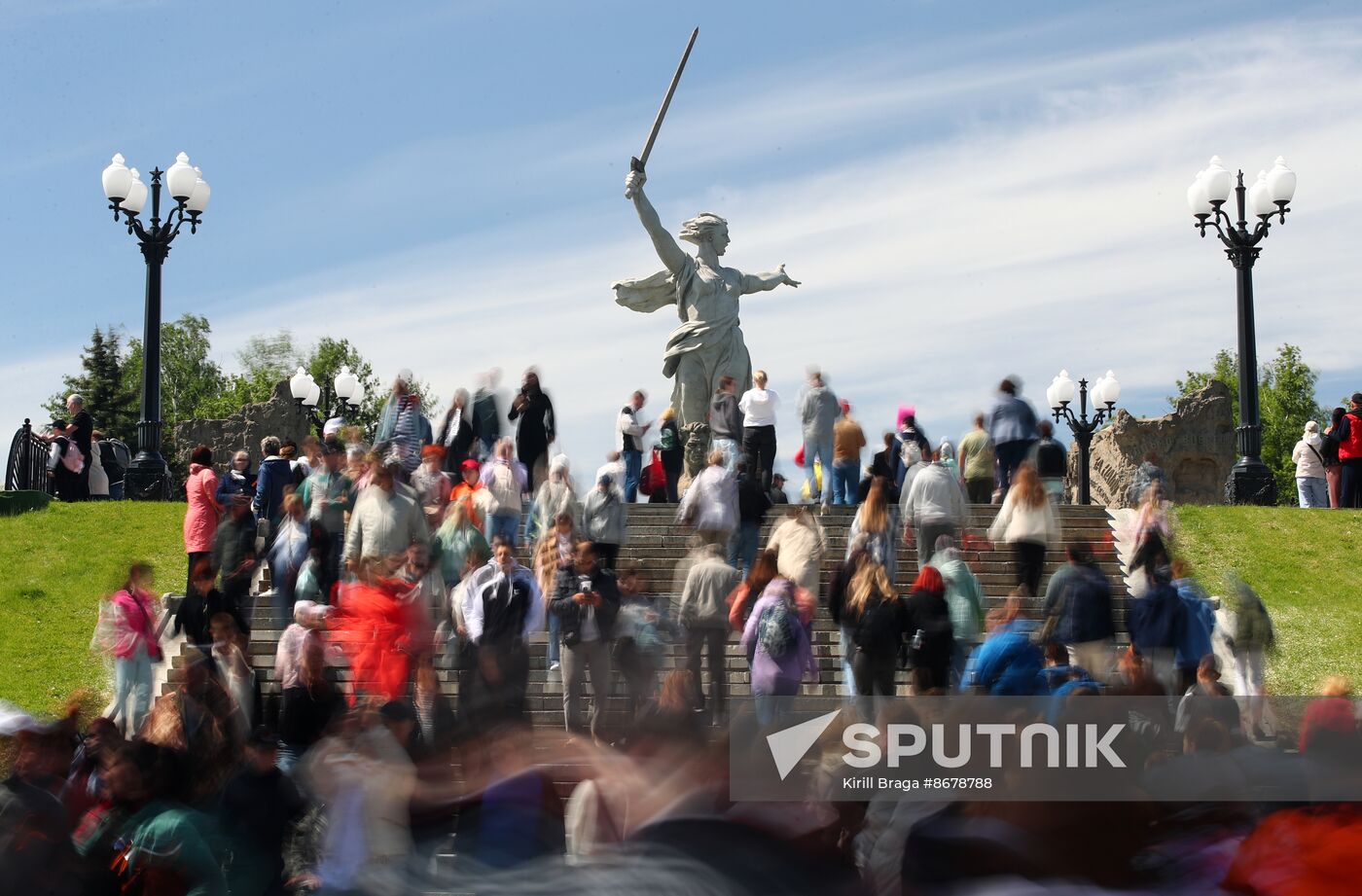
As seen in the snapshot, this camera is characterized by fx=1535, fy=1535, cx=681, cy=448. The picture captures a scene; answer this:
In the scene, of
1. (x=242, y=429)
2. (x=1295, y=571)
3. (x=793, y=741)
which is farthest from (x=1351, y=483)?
(x=242, y=429)

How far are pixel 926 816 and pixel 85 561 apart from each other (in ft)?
42.9

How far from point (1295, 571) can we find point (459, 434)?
902cm

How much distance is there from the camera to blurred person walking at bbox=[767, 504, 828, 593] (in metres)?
11.5

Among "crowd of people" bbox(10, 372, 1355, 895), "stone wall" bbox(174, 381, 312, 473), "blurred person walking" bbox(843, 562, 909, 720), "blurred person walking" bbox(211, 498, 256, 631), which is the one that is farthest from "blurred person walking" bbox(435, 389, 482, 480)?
"stone wall" bbox(174, 381, 312, 473)

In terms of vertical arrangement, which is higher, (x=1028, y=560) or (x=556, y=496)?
(x=556, y=496)

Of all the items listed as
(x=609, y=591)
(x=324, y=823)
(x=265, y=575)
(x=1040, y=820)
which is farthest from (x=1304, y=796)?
(x=265, y=575)

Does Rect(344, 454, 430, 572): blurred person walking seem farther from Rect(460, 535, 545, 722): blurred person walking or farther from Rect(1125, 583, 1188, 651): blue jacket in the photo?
Rect(1125, 583, 1188, 651): blue jacket

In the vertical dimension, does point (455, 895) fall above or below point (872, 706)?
below

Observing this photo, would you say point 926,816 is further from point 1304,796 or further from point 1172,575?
point 1172,575

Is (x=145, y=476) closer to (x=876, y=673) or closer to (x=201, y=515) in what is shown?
(x=201, y=515)

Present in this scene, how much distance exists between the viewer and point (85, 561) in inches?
660

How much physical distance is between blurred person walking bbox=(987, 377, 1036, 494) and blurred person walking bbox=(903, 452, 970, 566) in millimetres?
2287

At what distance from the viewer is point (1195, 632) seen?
32.2 ft

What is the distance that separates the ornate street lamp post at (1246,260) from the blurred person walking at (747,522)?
30.2ft
